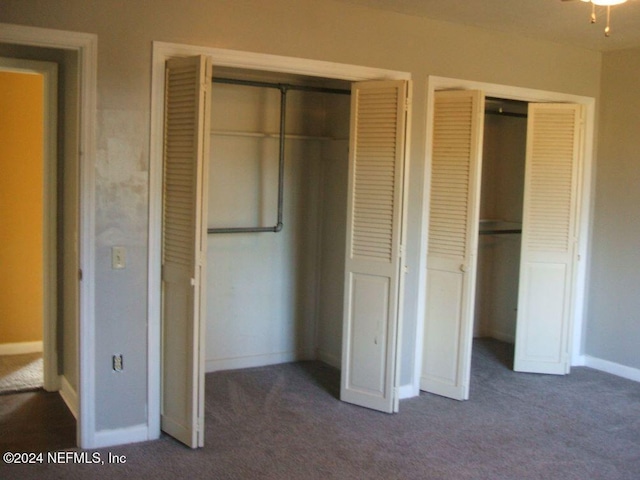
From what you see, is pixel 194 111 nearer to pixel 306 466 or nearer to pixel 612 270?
pixel 306 466

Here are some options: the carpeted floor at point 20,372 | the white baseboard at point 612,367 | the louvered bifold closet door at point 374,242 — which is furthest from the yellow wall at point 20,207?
the white baseboard at point 612,367

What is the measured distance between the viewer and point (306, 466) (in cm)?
330

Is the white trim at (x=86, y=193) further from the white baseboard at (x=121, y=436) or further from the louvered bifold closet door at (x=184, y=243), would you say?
the louvered bifold closet door at (x=184, y=243)

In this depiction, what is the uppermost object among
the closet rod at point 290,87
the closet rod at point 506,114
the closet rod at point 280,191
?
the closet rod at point 290,87

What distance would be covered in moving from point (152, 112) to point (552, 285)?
3321mm

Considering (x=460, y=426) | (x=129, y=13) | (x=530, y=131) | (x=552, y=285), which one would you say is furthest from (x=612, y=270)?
(x=129, y=13)

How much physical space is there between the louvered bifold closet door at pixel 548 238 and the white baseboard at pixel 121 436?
2942 millimetres

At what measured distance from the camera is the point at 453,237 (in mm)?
4324

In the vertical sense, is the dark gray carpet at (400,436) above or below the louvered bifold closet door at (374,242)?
below

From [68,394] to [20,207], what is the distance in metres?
1.85

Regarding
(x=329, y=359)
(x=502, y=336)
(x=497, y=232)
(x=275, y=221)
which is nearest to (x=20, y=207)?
(x=275, y=221)

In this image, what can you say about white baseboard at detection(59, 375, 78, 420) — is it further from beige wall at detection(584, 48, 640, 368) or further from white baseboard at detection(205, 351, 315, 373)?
beige wall at detection(584, 48, 640, 368)

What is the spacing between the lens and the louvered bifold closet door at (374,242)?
3.94 metres

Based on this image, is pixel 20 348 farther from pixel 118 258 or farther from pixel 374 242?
pixel 374 242
